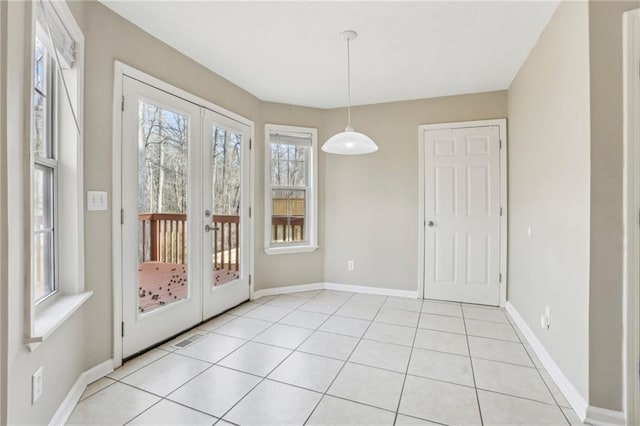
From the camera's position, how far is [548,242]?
222cm

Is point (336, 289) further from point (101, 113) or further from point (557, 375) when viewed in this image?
point (101, 113)

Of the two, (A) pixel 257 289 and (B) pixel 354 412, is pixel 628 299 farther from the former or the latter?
(A) pixel 257 289

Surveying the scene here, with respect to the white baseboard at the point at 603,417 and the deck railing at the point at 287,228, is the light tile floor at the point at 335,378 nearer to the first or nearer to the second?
the white baseboard at the point at 603,417

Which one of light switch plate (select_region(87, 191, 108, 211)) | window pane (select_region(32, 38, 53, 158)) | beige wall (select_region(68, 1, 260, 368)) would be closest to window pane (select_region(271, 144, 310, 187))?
beige wall (select_region(68, 1, 260, 368))

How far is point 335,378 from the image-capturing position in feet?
6.68

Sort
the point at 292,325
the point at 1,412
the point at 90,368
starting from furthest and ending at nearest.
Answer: the point at 292,325 < the point at 90,368 < the point at 1,412

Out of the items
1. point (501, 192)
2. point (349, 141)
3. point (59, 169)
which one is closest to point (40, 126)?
point (59, 169)

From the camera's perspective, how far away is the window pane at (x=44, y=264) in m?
1.61

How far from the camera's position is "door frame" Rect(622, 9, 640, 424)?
154cm

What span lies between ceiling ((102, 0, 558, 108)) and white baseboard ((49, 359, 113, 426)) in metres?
2.43

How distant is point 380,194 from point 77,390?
11.1 ft

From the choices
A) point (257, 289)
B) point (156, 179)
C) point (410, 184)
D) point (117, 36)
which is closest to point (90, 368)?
point (156, 179)

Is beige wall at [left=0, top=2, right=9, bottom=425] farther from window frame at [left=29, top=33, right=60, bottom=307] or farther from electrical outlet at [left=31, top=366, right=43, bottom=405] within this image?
window frame at [left=29, top=33, right=60, bottom=307]

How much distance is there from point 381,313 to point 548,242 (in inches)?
67.9
